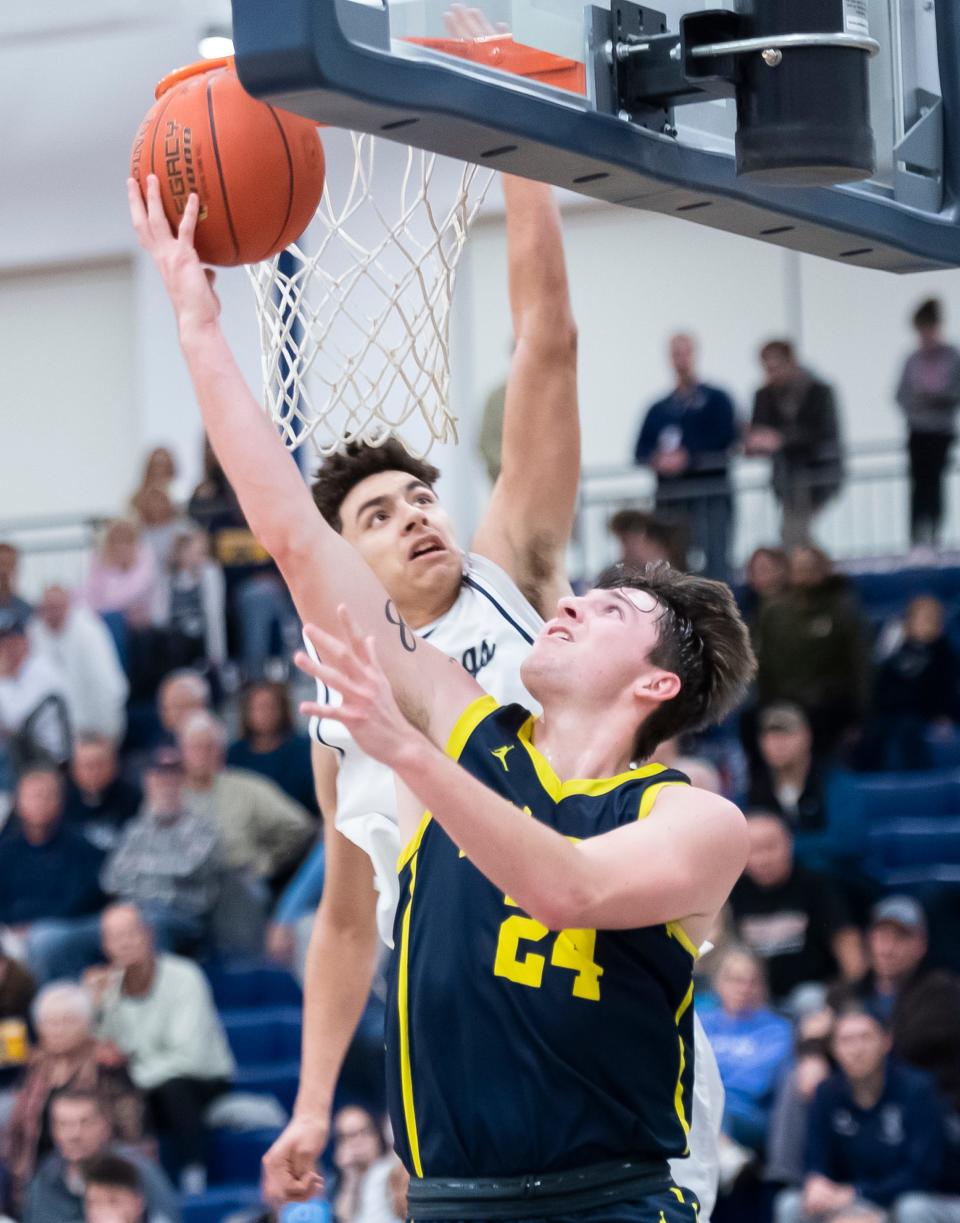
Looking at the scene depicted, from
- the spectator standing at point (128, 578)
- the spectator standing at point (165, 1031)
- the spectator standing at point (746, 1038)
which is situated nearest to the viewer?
the spectator standing at point (746, 1038)

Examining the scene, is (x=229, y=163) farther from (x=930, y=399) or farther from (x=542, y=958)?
(x=930, y=399)

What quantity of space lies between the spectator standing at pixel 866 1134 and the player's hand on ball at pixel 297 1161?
3.30 meters

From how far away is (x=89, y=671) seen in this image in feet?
35.6

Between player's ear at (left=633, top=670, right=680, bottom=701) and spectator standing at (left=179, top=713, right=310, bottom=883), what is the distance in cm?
629

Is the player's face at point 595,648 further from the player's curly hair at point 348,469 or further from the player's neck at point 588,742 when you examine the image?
the player's curly hair at point 348,469

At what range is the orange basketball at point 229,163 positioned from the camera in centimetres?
313

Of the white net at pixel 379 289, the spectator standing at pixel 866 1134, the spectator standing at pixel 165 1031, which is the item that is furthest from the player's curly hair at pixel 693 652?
the spectator standing at pixel 165 1031

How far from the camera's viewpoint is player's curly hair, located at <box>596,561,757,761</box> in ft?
10.2

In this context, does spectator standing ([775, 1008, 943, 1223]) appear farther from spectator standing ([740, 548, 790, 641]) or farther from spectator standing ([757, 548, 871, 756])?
spectator standing ([740, 548, 790, 641])

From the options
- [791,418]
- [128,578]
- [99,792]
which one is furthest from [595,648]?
[128,578]

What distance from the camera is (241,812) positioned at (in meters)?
9.25

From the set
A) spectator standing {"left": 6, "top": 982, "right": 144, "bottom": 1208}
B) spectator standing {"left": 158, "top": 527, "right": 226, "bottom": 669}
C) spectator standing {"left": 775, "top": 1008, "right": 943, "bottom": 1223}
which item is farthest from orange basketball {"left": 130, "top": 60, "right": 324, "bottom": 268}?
spectator standing {"left": 158, "top": 527, "right": 226, "bottom": 669}

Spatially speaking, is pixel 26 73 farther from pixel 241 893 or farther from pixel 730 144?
pixel 730 144

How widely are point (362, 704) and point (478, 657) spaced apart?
103 cm
